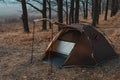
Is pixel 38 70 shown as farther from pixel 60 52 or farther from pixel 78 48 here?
pixel 78 48

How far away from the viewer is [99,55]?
1090 centimetres

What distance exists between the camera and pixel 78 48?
34.5 ft

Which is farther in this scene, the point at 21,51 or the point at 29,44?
the point at 29,44

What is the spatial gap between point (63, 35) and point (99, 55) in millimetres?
1863

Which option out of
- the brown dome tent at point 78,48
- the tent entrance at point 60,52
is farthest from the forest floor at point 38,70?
the tent entrance at point 60,52

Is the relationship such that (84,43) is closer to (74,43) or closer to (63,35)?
(74,43)

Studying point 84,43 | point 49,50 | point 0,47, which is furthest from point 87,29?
point 0,47

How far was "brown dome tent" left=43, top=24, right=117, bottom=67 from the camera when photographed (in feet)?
34.4

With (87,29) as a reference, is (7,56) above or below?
below

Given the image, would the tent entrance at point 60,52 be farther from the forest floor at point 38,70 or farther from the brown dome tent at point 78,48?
the forest floor at point 38,70

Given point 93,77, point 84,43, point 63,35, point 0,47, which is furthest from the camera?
point 0,47

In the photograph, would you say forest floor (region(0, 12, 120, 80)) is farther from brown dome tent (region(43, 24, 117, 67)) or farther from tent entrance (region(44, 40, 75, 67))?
tent entrance (region(44, 40, 75, 67))

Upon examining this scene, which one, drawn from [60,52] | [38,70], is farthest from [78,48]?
[38,70]

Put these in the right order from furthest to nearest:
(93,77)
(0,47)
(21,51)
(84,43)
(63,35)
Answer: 1. (0,47)
2. (21,51)
3. (63,35)
4. (84,43)
5. (93,77)
